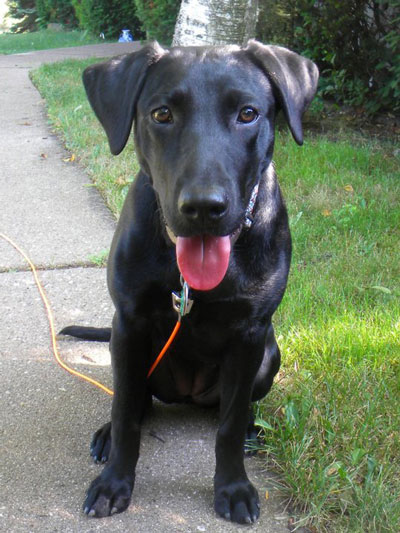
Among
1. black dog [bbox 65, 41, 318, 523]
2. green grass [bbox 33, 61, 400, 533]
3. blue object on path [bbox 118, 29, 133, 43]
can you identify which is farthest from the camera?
blue object on path [bbox 118, 29, 133, 43]

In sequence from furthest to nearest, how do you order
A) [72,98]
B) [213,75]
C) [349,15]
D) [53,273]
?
[72,98], [349,15], [53,273], [213,75]

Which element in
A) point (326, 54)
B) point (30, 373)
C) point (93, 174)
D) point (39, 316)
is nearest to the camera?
point (30, 373)

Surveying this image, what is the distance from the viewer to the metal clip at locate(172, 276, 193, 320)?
2.22 m

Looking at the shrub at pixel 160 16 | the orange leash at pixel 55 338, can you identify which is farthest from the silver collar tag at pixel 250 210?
the shrub at pixel 160 16

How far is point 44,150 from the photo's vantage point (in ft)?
21.7

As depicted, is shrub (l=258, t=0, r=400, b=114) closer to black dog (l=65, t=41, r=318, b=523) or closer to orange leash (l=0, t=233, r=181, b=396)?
orange leash (l=0, t=233, r=181, b=396)

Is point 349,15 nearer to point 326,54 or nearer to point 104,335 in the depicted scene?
point 326,54

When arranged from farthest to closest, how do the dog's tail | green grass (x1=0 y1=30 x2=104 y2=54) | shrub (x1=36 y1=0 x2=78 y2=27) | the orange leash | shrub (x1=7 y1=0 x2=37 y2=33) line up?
shrub (x1=7 y1=0 x2=37 y2=33), shrub (x1=36 y1=0 x2=78 y2=27), green grass (x1=0 y1=30 x2=104 y2=54), the dog's tail, the orange leash

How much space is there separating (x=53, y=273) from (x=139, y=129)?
1.95 metres

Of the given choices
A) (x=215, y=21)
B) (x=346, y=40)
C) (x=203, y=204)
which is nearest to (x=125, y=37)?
(x=346, y=40)

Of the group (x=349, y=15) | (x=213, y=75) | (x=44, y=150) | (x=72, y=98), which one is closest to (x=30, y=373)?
(x=213, y=75)

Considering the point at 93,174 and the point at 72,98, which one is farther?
the point at 72,98

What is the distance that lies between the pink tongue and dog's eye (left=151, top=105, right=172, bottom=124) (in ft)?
1.22

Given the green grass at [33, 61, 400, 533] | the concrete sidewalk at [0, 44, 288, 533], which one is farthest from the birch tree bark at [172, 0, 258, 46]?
the concrete sidewalk at [0, 44, 288, 533]
